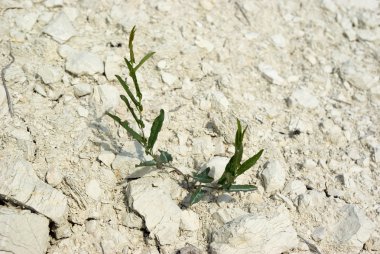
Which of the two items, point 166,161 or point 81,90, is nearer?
point 166,161

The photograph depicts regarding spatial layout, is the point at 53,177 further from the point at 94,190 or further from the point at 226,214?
the point at 226,214

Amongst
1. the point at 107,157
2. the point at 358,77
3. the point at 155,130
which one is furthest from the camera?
the point at 358,77

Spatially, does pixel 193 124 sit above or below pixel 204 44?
below

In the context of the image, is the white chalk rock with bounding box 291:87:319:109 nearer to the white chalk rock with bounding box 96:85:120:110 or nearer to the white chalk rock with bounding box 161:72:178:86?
the white chalk rock with bounding box 161:72:178:86

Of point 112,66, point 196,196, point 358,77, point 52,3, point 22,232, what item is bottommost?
point 22,232

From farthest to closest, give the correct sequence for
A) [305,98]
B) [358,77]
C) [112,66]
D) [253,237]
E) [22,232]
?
[358,77]
[305,98]
[112,66]
[253,237]
[22,232]

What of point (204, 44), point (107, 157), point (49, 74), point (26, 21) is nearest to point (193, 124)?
point (107, 157)

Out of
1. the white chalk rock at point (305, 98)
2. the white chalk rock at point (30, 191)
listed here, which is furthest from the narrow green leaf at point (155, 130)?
the white chalk rock at point (305, 98)
